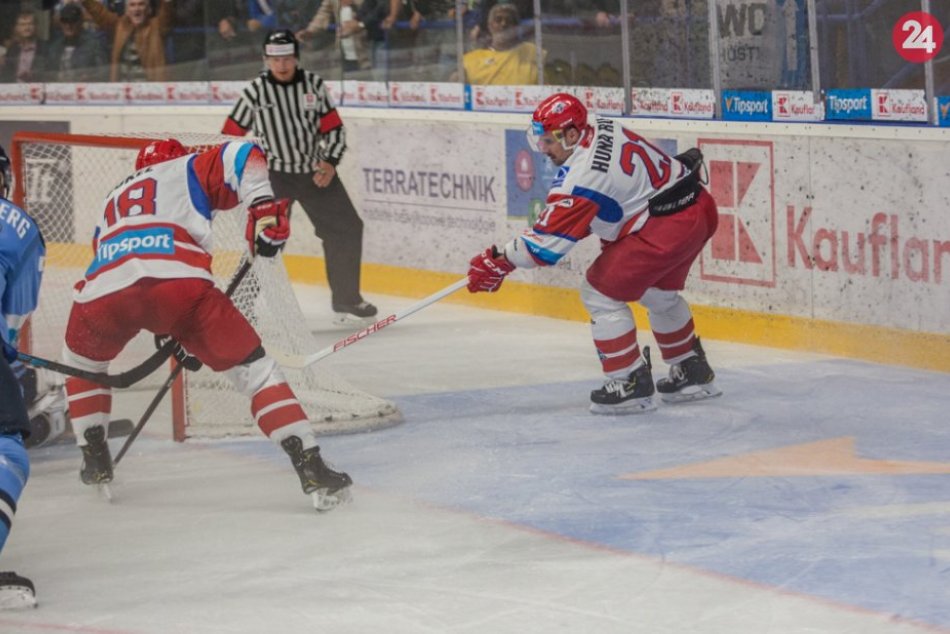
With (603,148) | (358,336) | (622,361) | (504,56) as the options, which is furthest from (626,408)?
(504,56)

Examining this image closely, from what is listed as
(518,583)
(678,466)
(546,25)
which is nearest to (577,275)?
(546,25)

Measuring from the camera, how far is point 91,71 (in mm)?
10586

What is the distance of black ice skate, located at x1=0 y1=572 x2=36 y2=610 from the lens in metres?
4.01

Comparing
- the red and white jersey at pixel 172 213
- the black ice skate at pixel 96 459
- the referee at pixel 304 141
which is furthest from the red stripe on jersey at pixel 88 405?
the referee at pixel 304 141

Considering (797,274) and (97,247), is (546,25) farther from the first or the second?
(97,247)

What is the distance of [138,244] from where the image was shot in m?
4.81

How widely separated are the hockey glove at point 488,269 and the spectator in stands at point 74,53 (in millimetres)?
5482

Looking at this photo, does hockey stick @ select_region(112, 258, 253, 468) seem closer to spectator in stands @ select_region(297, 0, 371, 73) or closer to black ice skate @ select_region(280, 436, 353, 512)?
black ice skate @ select_region(280, 436, 353, 512)

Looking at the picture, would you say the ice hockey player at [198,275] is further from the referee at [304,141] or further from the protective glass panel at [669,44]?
the protective glass panel at [669,44]

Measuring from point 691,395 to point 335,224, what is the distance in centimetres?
254

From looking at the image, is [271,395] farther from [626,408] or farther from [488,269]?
[626,408]

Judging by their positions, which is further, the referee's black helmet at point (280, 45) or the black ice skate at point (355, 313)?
the black ice skate at point (355, 313)

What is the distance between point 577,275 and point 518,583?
13.1ft

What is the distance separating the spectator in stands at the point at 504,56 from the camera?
27.5ft
